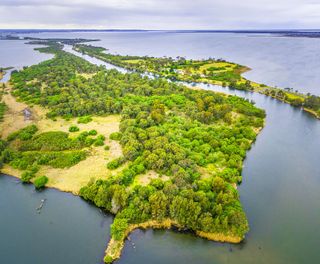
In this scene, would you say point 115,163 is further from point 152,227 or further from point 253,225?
point 253,225

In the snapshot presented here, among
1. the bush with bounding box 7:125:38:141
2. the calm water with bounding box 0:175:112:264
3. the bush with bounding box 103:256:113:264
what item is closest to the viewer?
the bush with bounding box 103:256:113:264

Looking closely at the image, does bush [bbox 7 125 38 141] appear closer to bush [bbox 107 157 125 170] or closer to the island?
the island

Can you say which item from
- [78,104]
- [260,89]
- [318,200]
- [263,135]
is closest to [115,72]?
[78,104]

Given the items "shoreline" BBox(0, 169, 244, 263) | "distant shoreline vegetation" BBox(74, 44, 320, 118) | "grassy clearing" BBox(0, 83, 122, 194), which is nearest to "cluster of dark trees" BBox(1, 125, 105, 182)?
"grassy clearing" BBox(0, 83, 122, 194)

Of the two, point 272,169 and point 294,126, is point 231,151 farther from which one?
point 294,126

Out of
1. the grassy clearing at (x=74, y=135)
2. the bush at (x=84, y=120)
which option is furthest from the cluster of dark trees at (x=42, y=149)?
the bush at (x=84, y=120)

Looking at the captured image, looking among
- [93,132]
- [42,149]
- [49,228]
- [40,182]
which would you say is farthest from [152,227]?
[42,149]
